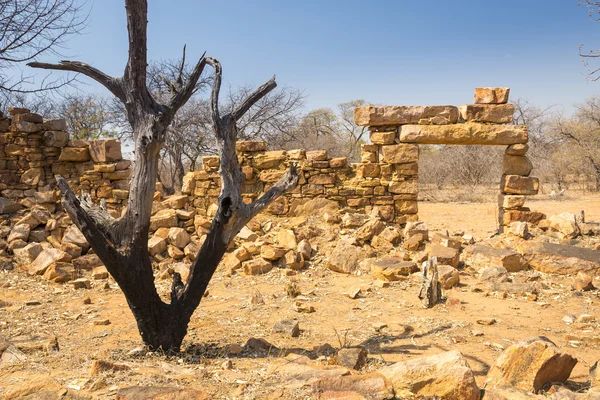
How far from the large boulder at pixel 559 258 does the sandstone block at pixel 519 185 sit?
157cm

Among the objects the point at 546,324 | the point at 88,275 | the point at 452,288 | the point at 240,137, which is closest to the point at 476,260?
the point at 452,288

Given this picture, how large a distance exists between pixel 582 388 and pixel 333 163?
5505mm

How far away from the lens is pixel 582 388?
2.90 m

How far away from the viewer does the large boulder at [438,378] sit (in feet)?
8.42

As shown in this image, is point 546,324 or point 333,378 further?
point 546,324

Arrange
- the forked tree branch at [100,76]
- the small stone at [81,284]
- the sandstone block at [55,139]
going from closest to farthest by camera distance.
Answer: the forked tree branch at [100,76] → the small stone at [81,284] → the sandstone block at [55,139]

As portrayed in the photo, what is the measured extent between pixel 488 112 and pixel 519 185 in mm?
1429

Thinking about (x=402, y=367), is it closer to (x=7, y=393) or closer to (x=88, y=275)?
(x=7, y=393)

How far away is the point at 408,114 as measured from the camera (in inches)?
309

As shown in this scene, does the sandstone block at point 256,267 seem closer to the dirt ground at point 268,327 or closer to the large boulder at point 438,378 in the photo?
the dirt ground at point 268,327

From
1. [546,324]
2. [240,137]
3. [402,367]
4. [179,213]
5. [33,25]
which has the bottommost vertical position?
[546,324]

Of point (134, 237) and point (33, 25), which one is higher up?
point (33, 25)

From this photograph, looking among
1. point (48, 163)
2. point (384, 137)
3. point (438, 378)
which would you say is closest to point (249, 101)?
point (438, 378)

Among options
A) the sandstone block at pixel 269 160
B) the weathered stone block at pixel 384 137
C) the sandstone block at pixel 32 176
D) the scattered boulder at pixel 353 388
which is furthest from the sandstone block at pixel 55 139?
the scattered boulder at pixel 353 388
